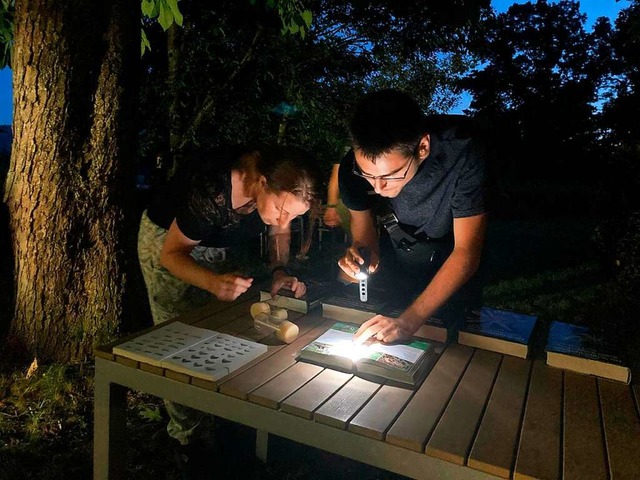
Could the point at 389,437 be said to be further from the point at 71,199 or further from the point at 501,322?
the point at 71,199

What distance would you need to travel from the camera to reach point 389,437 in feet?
4.87

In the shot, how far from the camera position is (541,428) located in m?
1.58

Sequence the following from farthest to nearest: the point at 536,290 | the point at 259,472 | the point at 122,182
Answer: the point at 536,290 < the point at 122,182 < the point at 259,472

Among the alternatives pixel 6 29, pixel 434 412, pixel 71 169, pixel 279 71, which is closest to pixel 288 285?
A: pixel 434 412

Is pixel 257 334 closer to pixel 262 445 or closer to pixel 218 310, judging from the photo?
pixel 218 310

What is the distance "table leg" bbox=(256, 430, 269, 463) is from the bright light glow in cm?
116

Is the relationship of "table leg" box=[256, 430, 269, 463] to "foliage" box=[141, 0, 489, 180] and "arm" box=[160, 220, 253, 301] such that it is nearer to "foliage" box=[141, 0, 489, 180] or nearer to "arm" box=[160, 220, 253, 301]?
"arm" box=[160, 220, 253, 301]

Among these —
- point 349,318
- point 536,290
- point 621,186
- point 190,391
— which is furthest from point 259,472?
point 621,186

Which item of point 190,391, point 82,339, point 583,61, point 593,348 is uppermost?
point 583,61

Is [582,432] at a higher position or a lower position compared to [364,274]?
lower

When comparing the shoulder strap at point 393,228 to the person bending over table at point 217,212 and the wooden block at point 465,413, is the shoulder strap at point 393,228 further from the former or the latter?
the wooden block at point 465,413

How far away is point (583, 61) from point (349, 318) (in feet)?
120

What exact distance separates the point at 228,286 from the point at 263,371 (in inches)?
25.1

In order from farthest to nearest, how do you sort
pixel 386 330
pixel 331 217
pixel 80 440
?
pixel 331 217 < pixel 80 440 < pixel 386 330
